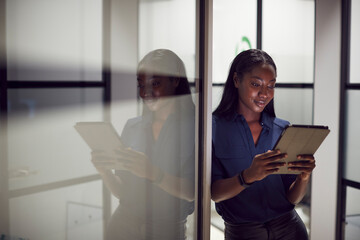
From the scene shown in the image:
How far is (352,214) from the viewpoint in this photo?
7.41 ft

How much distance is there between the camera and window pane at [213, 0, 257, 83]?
9.16 ft

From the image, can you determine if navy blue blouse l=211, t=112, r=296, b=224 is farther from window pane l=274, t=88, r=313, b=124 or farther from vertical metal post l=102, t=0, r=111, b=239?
window pane l=274, t=88, r=313, b=124

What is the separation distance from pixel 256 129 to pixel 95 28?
34.3 inches

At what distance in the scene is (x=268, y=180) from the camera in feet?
4.76

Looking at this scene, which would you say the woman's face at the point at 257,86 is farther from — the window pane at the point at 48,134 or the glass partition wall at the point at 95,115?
the window pane at the point at 48,134

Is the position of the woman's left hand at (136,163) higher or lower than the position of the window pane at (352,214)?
higher

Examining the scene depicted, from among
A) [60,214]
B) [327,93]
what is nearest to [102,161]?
[60,214]

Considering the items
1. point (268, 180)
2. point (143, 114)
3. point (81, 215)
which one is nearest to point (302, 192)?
point (268, 180)

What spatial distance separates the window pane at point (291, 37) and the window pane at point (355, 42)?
0.77 feet

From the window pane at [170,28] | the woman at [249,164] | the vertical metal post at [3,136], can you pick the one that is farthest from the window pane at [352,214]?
the vertical metal post at [3,136]

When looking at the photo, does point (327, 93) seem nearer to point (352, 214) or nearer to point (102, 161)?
point (352, 214)

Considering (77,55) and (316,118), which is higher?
(77,55)

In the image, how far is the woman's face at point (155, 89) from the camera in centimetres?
103

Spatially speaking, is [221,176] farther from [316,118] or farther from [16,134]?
[316,118]
